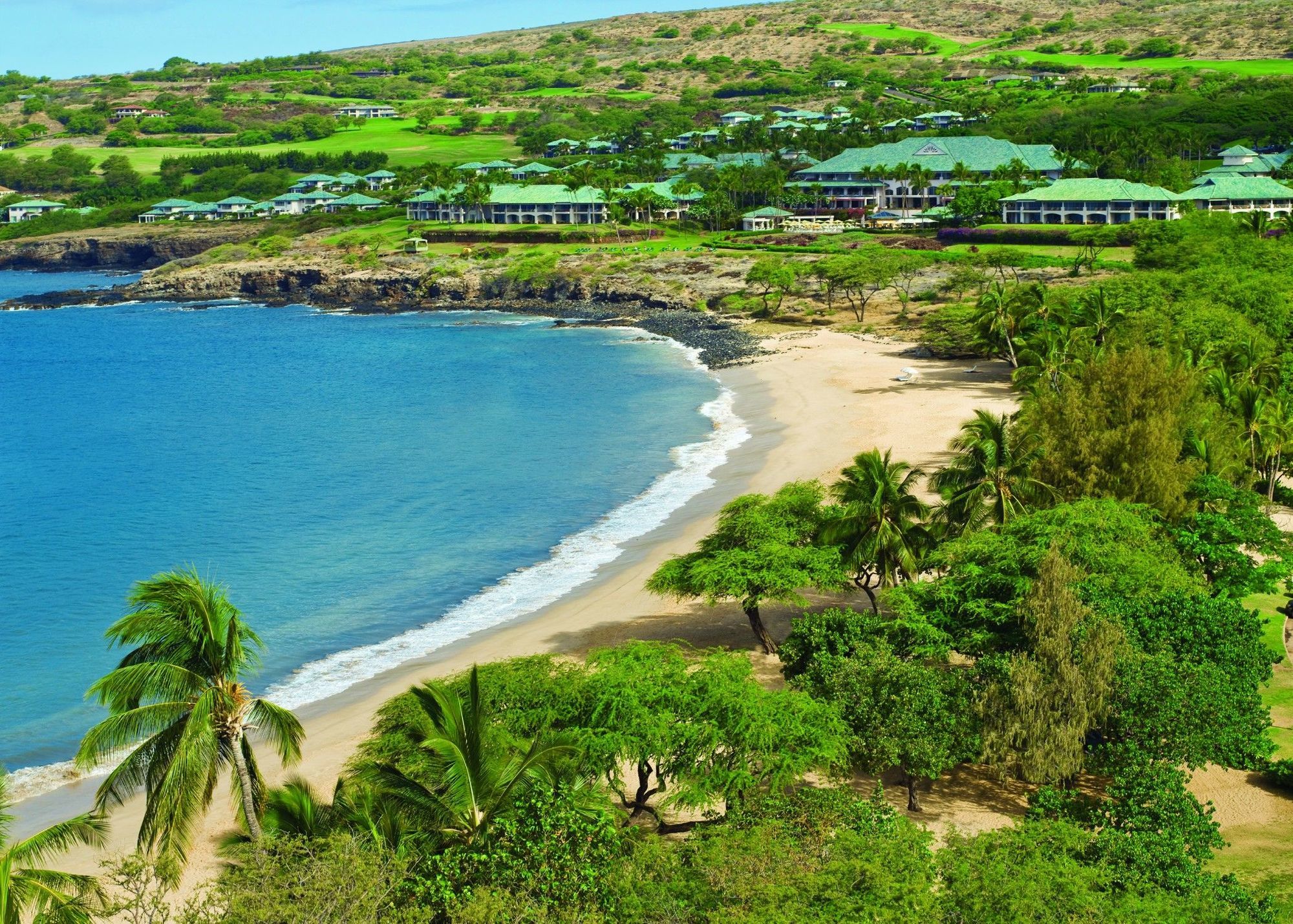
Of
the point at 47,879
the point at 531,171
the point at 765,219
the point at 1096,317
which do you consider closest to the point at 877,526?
the point at 47,879

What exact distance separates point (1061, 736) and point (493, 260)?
349 ft

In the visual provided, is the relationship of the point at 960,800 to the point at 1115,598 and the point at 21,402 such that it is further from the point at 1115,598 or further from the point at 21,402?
the point at 21,402

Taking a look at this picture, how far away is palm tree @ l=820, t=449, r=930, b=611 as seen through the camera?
29.8m

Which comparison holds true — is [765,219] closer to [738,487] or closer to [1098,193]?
[1098,193]

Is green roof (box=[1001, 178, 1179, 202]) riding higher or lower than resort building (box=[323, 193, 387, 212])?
higher

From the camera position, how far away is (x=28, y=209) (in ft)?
633

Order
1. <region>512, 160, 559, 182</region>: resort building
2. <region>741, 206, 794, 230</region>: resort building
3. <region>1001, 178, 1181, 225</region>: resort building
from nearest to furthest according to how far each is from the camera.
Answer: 1. <region>1001, 178, 1181, 225</region>: resort building
2. <region>741, 206, 794, 230</region>: resort building
3. <region>512, 160, 559, 182</region>: resort building

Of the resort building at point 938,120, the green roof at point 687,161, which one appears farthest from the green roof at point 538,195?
the resort building at point 938,120

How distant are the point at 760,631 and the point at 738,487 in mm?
17394

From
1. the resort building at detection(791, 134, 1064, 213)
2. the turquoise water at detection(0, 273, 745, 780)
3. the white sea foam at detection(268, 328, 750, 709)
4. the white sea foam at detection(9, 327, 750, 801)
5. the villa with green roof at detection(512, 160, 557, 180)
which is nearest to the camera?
the white sea foam at detection(9, 327, 750, 801)

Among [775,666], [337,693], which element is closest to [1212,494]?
[775,666]

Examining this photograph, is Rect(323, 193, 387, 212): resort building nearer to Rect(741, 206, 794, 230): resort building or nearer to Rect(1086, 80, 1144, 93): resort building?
Rect(741, 206, 794, 230): resort building

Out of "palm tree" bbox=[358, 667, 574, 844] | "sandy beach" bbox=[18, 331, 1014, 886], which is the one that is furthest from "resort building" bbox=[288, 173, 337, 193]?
"palm tree" bbox=[358, 667, 574, 844]

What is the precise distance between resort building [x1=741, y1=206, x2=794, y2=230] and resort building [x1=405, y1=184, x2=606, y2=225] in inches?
635
